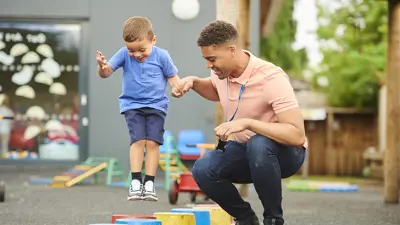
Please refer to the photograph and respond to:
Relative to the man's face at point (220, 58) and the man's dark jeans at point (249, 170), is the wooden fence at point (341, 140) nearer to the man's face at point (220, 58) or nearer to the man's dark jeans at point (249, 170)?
the man's dark jeans at point (249, 170)

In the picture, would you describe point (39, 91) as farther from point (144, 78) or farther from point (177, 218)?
point (177, 218)

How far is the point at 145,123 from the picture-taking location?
6633 mm

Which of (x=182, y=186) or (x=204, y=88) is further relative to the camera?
(x=182, y=186)

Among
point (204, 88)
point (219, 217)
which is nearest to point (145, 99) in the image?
point (219, 217)

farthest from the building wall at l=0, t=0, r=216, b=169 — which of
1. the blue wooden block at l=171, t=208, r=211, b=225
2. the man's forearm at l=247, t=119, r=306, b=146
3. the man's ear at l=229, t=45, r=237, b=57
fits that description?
the man's forearm at l=247, t=119, r=306, b=146

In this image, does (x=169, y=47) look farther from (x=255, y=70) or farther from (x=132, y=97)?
(x=255, y=70)

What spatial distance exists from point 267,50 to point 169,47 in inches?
456

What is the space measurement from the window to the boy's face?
27.4ft

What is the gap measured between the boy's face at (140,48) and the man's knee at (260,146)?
5.05 ft

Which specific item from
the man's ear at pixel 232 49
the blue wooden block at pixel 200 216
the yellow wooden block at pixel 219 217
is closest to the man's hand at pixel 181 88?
the man's ear at pixel 232 49

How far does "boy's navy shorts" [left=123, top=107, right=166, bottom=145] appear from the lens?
658 centimetres

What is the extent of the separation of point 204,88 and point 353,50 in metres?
18.1

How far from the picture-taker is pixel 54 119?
1487 centimetres

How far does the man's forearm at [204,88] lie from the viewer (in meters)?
5.27
